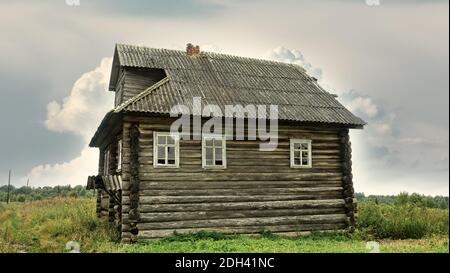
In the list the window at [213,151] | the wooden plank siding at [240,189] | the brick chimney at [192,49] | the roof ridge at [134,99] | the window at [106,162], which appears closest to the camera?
the roof ridge at [134,99]

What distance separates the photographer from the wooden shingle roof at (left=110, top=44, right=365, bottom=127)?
15.8m

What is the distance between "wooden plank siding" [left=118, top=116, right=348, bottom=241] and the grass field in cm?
56

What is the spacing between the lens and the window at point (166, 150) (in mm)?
14664

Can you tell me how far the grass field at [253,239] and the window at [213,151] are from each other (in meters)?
2.30

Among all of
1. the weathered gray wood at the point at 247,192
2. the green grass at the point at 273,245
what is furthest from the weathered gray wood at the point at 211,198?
the green grass at the point at 273,245

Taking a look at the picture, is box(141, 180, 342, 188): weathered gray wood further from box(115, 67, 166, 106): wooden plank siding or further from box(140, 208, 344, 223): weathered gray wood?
box(115, 67, 166, 106): wooden plank siding

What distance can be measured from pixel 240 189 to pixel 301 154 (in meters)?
2.67

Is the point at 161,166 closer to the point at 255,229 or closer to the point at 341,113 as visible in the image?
the point at 255,229

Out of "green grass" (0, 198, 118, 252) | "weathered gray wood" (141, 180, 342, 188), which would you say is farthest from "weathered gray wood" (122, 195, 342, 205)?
"green grass" (0, 198, 118, 252)

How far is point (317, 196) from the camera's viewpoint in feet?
55.1

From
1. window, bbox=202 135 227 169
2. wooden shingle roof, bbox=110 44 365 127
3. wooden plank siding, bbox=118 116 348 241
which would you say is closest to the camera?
wooden plank siding, bbox=118 116 348 241

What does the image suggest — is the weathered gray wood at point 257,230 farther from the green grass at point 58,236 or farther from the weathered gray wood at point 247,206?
the green grass at point 58,236

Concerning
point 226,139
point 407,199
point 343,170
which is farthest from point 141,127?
point 407,199

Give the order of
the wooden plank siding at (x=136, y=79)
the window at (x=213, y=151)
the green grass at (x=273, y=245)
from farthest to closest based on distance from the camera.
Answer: the wooden plank siding at (x=136, y=79), the window at (x=213, y=151), the green grass at (x=273, y=245)
